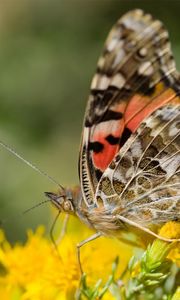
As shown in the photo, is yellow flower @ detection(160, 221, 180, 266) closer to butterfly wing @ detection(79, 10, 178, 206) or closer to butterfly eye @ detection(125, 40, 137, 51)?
butterfly wing @ detection(79, 10, 178, 206)

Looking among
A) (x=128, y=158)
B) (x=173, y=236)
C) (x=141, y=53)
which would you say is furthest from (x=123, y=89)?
(x=173, y=236)

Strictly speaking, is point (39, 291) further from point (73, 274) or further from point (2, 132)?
point (2, 132)

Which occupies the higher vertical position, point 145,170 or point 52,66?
point 52,66

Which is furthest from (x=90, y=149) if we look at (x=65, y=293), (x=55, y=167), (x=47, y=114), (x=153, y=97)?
(x=47, y=114)

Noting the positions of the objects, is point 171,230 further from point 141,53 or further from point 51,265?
point 141,53

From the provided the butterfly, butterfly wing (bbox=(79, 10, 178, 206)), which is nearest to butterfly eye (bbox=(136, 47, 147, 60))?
butterfly wing (bbox=(79, 10, 178, 206))

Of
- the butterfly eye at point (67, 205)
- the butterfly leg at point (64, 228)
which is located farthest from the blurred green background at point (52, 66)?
the butterfly eye at point (67, 205)
